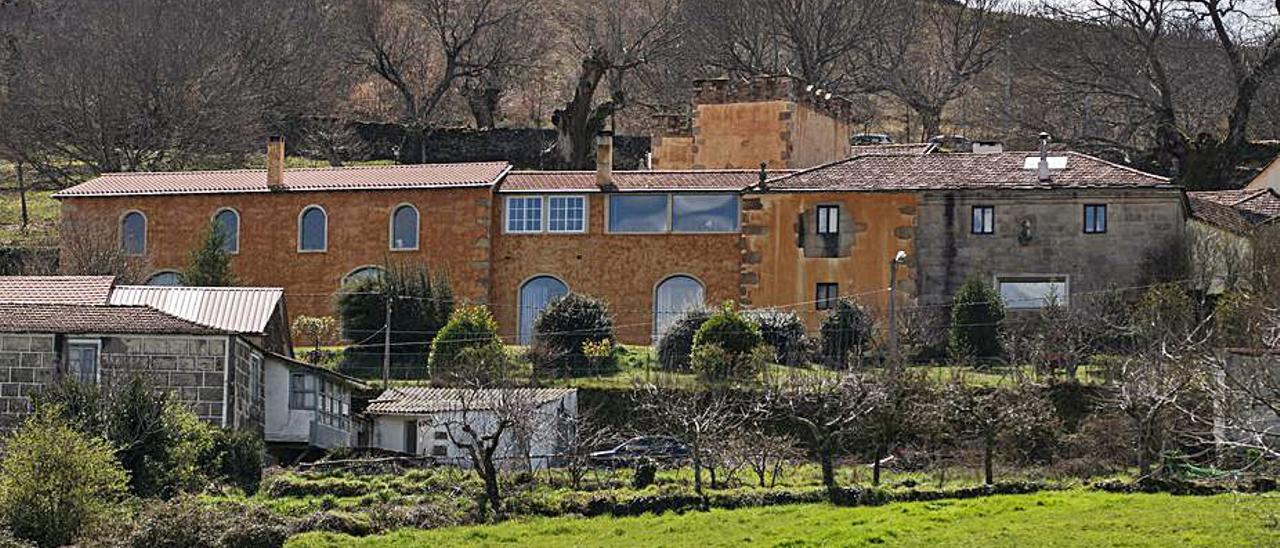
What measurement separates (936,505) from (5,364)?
690 inches

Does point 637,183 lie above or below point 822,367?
above

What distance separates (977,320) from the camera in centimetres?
5084

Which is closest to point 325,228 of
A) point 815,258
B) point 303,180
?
point 303,180

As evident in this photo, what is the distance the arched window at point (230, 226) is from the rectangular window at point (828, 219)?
46.9ft

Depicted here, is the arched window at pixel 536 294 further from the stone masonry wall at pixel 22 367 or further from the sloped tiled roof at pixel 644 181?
the stone masonry wall at pixel 22 367

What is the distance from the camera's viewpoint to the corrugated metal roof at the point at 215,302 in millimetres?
47812

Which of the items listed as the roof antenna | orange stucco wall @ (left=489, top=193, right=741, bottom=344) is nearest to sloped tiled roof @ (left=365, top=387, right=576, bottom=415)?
orange stucco wall @ (left=489, top=193, right=741, bottom=344)

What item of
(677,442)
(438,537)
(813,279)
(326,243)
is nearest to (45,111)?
(326,243)

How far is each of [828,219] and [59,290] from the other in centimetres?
1717

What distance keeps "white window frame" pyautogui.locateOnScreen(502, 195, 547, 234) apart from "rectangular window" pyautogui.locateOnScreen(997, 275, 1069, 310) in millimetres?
10799

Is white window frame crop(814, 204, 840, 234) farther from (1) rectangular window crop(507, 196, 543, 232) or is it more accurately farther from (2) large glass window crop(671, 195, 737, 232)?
(1) rectangular window crop(507, 196, 543, 232)

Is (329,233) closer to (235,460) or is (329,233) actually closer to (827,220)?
(827,220)

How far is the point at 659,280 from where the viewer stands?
5609cm

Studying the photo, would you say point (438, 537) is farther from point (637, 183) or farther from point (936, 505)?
point (637, 183)
